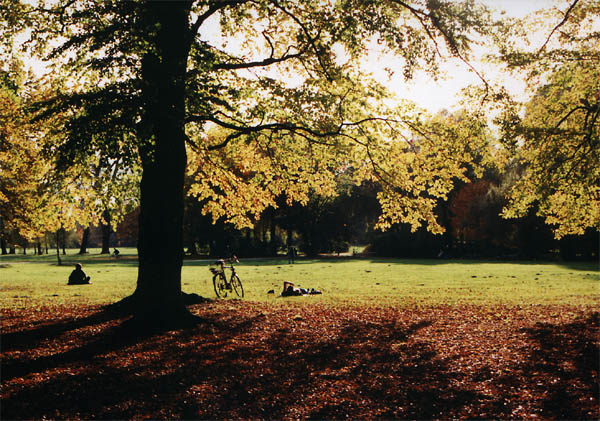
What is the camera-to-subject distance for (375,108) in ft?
45.6


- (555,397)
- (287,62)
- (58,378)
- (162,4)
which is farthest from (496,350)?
(287,62)

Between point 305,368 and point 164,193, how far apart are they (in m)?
5.81

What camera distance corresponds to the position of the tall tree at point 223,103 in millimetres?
9422

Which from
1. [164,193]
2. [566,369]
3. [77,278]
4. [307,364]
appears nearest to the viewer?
[566,369]

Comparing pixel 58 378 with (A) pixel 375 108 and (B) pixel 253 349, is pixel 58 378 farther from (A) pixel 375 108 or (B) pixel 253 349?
(A) pixel 375 108

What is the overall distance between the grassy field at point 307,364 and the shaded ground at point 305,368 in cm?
3

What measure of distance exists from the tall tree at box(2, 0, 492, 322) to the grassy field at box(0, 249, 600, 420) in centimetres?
192

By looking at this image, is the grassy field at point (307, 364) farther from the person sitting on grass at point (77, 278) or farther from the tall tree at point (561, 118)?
the person sitting on grass at point (77, 278)

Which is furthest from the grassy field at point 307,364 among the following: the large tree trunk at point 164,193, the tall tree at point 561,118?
the tall tree at point 561,118

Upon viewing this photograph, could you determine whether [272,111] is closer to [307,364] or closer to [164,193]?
[164,193]

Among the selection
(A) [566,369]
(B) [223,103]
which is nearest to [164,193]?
(B) [223,103]

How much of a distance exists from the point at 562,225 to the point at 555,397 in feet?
49.0

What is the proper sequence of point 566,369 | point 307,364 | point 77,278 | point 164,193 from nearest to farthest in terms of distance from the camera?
point 566,369 < point 307,364 < point 164,193 < point 77,278

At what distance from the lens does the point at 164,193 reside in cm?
1109
